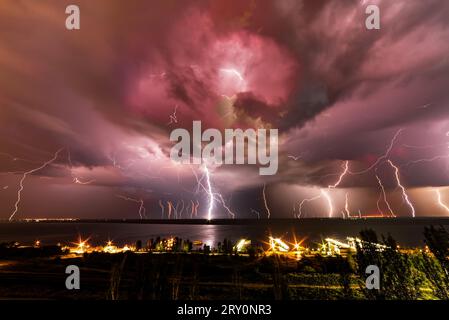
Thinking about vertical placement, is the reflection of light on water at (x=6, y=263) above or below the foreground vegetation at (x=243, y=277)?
below

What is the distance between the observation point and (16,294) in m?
18.1

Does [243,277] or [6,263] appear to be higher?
[243,277]

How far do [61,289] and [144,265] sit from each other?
40.7 feet

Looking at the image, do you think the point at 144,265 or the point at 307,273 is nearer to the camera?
the point at 144,265

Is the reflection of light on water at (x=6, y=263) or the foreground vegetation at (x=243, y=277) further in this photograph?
the reflection of light on water at (x=6, y=263)

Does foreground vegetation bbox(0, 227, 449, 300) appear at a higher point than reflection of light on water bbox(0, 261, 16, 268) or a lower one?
higher

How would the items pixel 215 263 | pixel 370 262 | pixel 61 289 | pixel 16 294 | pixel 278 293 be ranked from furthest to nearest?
pixel 215 263, pixel 61 289, pixel 16 294, pixel 370 262, pixel 278 293

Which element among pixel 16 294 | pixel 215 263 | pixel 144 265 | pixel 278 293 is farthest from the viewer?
pixel 215 263

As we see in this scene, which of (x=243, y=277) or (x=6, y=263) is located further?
(x=6, y=263)

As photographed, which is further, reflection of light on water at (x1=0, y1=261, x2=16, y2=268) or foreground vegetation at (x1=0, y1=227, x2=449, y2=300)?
reflection of light on water at (x1=0, y1=261, x2=16, y2=268)
